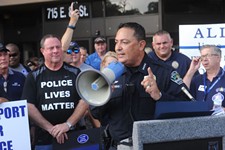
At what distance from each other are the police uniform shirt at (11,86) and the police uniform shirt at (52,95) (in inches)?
24.4

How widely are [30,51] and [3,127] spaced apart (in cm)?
1097

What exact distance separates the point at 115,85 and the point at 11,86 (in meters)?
2.07

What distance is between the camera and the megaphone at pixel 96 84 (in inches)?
84.7

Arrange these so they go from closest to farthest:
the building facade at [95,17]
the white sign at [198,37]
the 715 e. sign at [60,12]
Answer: the white sign at [198,37] → the building facade at [95,17] → the 715 e. sign at [60,12]

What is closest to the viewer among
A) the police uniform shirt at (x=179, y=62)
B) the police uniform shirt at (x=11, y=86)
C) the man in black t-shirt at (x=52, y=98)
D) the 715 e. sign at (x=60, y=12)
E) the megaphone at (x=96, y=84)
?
the megaphone at (x=96, y=84)

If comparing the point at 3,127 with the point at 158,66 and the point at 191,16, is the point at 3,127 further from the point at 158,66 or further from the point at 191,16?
the point at 191,16

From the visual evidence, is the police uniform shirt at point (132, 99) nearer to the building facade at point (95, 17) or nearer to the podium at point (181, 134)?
the podium at point (181, 134)

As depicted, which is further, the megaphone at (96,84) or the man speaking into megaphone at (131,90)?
the man speaking into megaphone at (131,90)

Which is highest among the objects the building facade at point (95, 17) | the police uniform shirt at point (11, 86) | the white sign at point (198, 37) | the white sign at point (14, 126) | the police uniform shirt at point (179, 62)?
the building facade at point (95, 17)

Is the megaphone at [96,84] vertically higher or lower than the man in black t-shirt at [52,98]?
higher

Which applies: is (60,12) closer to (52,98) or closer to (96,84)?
(52,98)

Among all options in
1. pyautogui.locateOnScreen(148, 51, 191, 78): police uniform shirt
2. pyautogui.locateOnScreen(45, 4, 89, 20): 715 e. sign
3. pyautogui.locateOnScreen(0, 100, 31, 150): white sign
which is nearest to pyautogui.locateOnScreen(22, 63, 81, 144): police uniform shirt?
pyautogui.locateOnScreen(0, 100, 31, 150): white sign

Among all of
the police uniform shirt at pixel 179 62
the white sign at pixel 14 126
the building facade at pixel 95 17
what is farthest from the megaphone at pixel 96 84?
the building facade at pixel 95 17

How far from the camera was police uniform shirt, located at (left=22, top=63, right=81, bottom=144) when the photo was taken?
11.8ft
